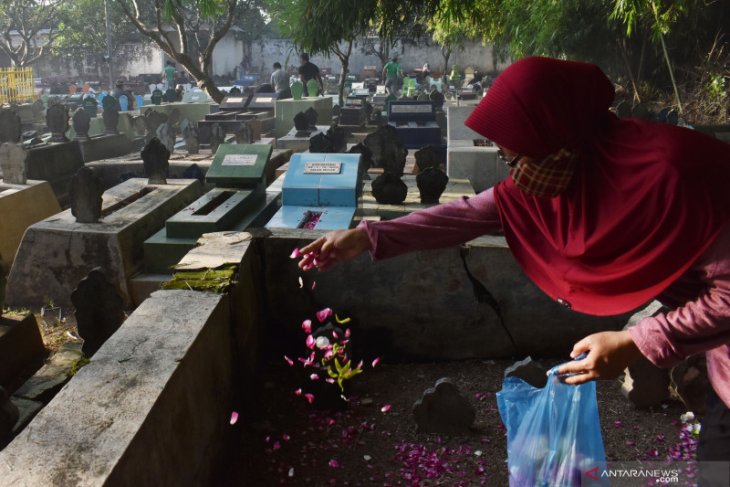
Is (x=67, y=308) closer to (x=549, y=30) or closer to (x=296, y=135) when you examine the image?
(x=296, y=135)

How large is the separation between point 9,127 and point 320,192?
6622 millimetres

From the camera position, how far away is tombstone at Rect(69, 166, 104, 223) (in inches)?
225

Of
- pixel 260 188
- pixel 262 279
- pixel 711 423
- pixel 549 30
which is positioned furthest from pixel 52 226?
pixel 549 30

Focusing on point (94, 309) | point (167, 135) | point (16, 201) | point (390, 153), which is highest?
point (390, 153)

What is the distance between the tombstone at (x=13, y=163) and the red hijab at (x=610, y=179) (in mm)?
7911

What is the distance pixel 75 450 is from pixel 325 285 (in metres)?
2.30

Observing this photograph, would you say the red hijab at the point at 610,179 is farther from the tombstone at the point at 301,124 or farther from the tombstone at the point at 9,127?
the tombstone at the point at 301,124

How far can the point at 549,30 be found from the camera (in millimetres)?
11906

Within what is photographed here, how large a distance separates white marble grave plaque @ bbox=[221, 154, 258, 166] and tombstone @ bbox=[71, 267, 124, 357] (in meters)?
3.02

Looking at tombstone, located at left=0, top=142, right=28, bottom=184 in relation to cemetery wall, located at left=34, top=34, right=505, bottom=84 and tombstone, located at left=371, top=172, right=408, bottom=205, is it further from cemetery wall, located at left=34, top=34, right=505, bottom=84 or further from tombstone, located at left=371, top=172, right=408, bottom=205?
cemetery wall, located at left=34, top=34, right=505, bottom=84

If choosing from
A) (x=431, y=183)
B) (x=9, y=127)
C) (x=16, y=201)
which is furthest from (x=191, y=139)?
(x=431, y=183)

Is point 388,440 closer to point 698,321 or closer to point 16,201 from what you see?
point 698,321

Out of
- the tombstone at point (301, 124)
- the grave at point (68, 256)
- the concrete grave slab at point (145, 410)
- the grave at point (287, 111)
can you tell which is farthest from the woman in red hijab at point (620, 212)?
the grave at point (287, 111)

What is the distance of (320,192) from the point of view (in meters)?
6.10
